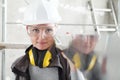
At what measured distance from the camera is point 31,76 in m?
0.85

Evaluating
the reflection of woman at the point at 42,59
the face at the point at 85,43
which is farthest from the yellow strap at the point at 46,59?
the face at the point at 85,43

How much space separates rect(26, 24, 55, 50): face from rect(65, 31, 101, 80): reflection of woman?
93 millimetres

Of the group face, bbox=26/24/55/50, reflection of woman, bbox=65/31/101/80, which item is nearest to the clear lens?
face, bbox=26/24/55/50

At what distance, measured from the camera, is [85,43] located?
862mm

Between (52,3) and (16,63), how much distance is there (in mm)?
257

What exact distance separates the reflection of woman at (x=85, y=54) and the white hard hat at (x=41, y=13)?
14 centimetres

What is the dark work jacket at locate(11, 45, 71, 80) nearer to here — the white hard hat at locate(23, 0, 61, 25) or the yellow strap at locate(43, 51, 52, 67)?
the yellow strap at locate(43, 51, 52, 67)

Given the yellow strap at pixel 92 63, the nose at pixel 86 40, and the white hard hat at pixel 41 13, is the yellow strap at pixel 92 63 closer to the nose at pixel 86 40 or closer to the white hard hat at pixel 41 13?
the nose at pixel 86 40

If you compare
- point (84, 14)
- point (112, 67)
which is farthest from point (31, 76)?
point (84, 14)

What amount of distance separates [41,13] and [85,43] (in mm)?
210

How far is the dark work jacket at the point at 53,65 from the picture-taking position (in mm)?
835

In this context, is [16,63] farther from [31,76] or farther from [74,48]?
[74,48]

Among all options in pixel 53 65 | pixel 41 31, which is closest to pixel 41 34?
pixel 41 31

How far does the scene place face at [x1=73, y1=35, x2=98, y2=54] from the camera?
857mm
